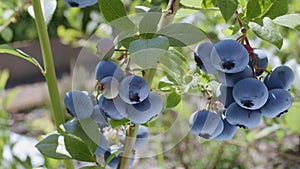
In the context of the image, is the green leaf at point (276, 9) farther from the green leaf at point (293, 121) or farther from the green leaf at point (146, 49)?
the green leaf at point (293, 121)

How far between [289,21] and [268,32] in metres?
0.03

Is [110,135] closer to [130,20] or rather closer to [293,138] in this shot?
[130,20]

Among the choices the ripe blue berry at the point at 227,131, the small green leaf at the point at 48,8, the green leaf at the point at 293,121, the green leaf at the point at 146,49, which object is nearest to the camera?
the green leaf at the point at 146,49

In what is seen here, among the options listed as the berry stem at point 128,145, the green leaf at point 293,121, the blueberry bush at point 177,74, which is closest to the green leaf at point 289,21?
the blueberry bush at point 177,74

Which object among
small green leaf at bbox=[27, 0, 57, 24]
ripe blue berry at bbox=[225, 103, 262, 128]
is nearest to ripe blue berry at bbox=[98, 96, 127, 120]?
ripe blue berry at bbox=[225, 103, 262, 128]

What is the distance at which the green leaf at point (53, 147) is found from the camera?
24.0 inches

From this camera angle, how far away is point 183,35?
50 centimetres

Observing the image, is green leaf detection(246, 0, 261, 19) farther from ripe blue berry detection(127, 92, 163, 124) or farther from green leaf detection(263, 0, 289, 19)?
ripe blue berry detection(127, 92, 163, 124)

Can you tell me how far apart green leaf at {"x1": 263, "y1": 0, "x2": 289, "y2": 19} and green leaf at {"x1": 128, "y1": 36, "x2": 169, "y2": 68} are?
5.3 inches

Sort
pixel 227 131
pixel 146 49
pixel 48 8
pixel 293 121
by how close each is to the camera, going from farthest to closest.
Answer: pixel 293 121, pixel 48 8, pixel 227 131, pixel 146 49

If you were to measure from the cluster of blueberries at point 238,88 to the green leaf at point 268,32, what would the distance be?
0.08ft

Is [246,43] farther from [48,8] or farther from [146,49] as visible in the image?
[48,8]

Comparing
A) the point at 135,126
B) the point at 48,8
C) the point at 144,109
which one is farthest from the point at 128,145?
the point at 48,8

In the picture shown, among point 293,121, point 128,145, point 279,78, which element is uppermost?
point 279,78
